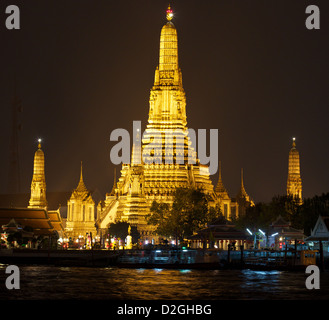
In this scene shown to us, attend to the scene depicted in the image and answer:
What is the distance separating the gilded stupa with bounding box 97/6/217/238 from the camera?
14638 centimetres

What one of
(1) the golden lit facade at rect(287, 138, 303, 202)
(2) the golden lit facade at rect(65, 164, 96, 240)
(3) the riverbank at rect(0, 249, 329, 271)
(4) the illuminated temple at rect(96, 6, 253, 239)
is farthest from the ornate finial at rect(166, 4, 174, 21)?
(3) the riverbank at rect(0, 249, 329, 271)

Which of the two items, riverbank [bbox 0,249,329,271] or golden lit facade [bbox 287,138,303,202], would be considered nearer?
riverbank [bbox 0,249,329,271]

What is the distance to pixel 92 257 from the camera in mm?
99438

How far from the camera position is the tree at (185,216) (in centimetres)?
12494

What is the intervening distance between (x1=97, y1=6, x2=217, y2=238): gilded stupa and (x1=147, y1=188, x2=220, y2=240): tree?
17.1m

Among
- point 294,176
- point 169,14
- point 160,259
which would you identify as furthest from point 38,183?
point 160,259

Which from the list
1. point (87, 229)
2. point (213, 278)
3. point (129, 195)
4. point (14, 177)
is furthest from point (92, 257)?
point (14, 177)

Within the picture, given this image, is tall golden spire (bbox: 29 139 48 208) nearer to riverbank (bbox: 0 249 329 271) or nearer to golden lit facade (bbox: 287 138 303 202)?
golden lit facade (bbox: 287 138 303 202)

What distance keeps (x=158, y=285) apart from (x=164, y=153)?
74.7m

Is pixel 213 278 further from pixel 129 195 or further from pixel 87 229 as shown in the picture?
pixel 87 229

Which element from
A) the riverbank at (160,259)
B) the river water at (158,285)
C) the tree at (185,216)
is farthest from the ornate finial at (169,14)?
the river water at (158,285)

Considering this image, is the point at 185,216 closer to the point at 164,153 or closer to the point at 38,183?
the point at 164,153

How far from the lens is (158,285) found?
78.0 m
